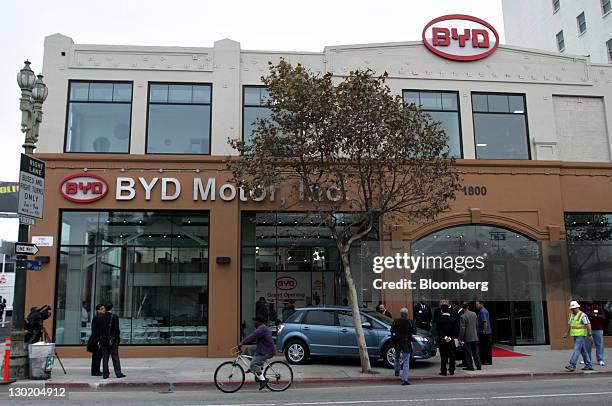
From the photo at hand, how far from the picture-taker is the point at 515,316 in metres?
18.9

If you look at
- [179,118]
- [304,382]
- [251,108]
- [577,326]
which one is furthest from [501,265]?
[179,118]

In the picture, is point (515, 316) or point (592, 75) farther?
point (592, 75)

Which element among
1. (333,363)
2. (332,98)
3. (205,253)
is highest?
(332,98)

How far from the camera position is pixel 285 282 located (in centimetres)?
2044

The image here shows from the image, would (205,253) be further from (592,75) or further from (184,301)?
(592,75)

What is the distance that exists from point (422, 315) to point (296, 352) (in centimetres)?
463

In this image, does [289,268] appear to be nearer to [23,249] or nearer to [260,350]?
[260,350]

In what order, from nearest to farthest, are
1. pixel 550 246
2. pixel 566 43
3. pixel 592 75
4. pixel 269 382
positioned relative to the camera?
1. pixel 269 382
2. pixel 550 246
3. pixel 592 75
4. pixel 566 43

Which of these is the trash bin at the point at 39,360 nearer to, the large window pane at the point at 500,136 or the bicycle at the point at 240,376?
the bicycle at the point at 240,376

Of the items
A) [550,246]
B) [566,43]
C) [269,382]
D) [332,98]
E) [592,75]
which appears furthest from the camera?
[566,43]

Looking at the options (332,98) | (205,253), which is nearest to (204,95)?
(205,253)

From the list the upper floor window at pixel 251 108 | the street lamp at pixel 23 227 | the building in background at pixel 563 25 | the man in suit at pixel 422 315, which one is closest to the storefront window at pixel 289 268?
the man in suit at pixel 422 315

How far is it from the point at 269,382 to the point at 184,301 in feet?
22.1

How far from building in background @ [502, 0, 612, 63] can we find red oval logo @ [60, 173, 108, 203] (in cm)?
2825
